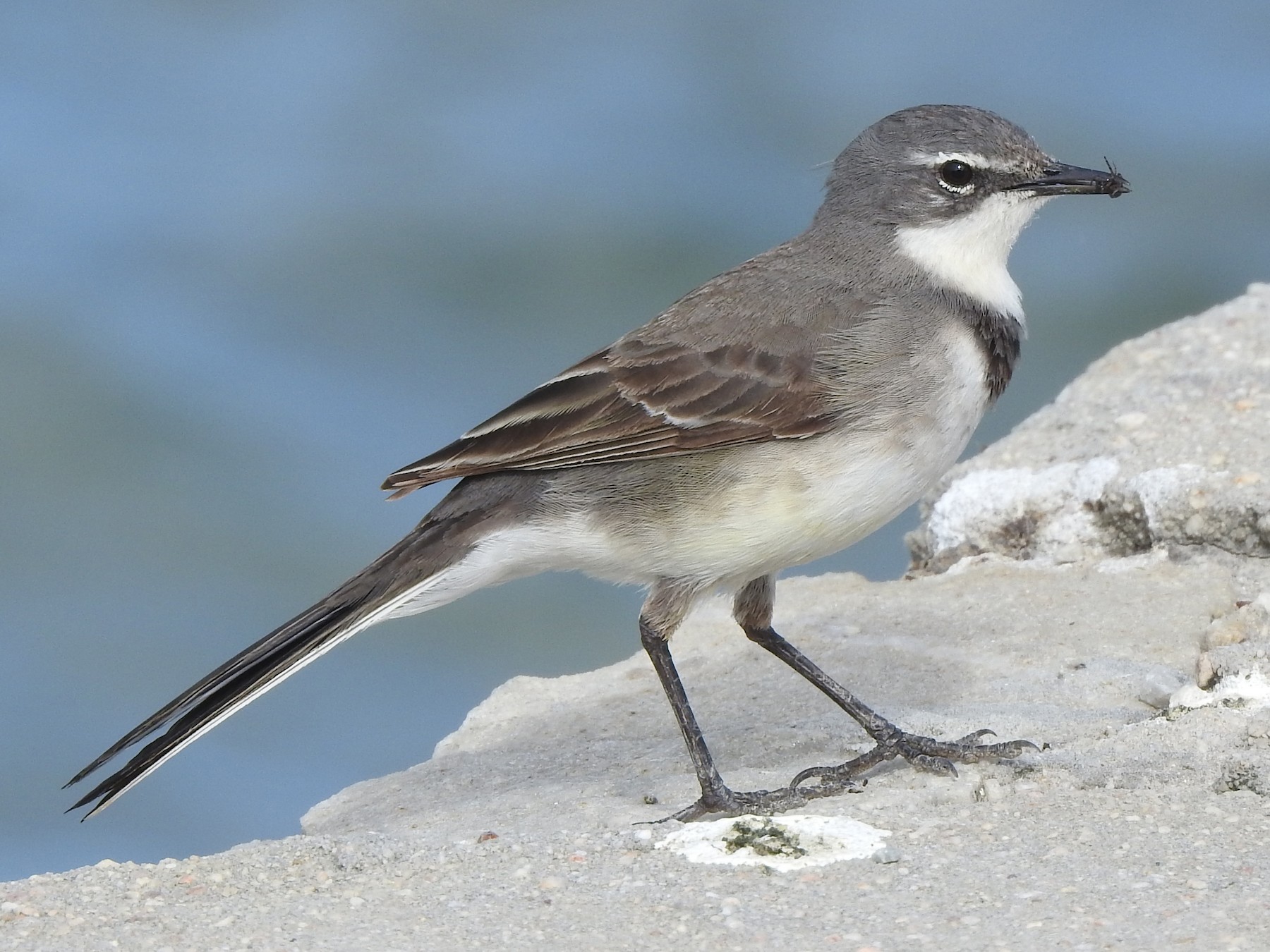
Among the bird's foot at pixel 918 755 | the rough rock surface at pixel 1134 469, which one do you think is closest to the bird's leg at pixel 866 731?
the bird's foot at pixel 918 755

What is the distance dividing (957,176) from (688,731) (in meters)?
2.46

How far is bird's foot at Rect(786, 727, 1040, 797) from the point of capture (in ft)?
21.8

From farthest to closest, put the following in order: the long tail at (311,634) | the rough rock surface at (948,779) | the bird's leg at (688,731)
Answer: the bird's leg at (688,731) < the long tail at (311,634) < the rough rock surface at (948,779)

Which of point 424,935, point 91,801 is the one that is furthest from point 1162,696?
point 91,801

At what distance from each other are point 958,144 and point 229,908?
4.03 meters

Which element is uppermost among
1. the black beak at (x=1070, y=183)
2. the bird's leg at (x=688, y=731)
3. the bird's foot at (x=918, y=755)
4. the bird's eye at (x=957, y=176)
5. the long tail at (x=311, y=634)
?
the bird's eye at (x=957, y=176)

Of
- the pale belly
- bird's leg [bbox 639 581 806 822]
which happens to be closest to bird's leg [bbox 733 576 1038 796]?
bird's leg [bbox 639 581 806 822]

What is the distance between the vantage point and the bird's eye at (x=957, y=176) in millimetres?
7031

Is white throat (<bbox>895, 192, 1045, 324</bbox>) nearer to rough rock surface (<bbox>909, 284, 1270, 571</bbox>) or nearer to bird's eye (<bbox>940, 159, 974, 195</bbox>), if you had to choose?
bird's eye (<bbox>940, 159, 974, 195</bbox>)

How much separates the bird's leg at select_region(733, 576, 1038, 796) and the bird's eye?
5.90 feet

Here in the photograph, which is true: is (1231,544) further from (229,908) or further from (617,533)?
(229,908)

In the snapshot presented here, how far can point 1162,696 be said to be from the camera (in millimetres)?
7199

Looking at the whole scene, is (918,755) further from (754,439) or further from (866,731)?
(754,439)

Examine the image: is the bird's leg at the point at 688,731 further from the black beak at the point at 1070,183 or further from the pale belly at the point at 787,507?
the black beak at the point at 1070,183
